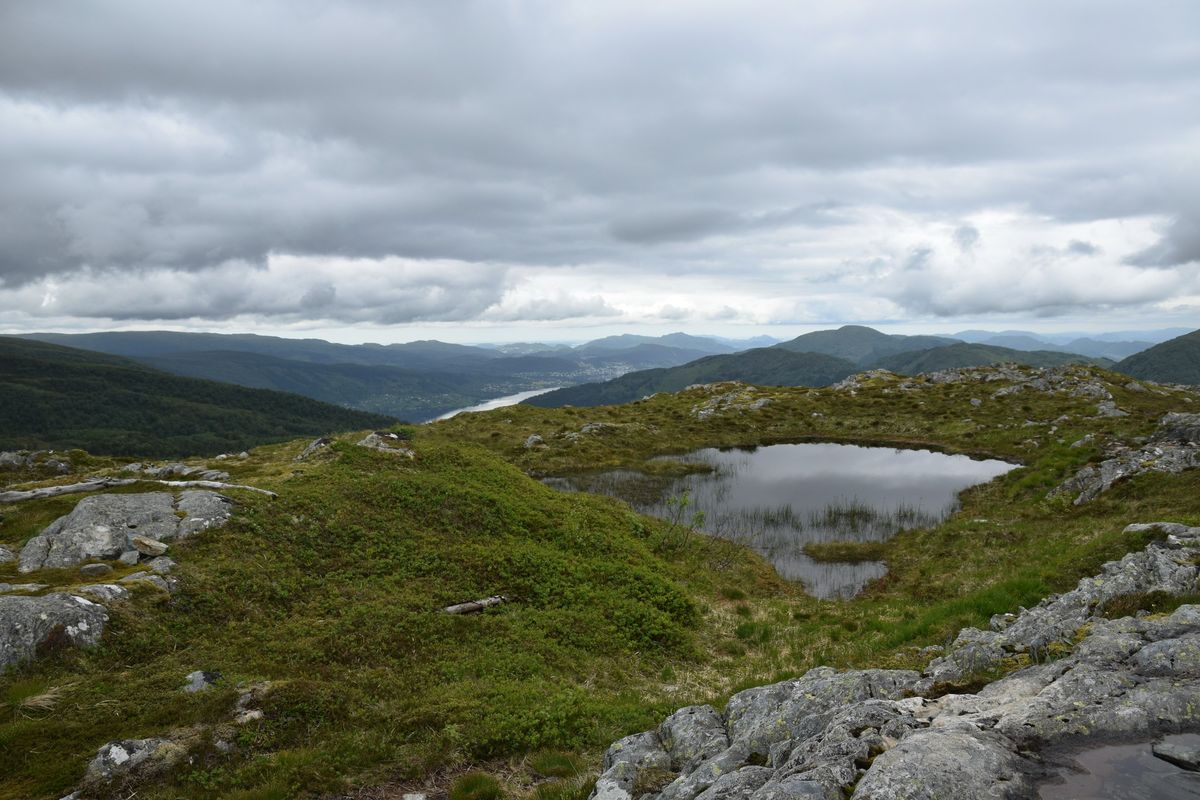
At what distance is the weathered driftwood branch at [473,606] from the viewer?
22827 mm

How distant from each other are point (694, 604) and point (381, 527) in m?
17.1

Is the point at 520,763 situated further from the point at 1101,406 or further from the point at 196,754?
the point at 1101,406

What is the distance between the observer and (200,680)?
15.8 metres

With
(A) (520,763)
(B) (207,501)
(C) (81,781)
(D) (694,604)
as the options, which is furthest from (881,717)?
(B) (207,501)

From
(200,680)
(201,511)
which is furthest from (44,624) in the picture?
(201,511)

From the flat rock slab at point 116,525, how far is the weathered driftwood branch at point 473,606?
1169 centimetres

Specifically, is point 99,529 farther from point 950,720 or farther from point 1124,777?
point 1124,777

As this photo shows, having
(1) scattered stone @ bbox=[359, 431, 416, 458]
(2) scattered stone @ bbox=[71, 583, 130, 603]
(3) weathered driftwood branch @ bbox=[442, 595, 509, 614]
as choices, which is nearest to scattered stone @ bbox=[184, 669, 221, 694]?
(2) scattered stone @ bbox=[71, 583, 130, 603]

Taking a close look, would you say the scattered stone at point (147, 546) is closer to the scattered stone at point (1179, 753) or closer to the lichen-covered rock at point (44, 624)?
the lichen-covered rock at point (44, 624)

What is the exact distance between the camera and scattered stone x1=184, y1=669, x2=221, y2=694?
15.5 m

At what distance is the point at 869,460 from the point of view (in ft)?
228

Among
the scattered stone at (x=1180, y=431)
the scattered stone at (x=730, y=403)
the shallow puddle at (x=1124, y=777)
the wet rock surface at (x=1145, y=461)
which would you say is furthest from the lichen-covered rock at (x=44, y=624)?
the scattered stone at (x=730, y=403)

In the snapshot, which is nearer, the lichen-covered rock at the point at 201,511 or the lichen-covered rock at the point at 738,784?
the lichen-covered rock at the point at 738,784

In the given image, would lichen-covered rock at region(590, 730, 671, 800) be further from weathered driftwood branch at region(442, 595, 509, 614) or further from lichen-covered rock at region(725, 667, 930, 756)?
weathered driftwood branch at region(442, 595, 509, 614)
